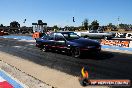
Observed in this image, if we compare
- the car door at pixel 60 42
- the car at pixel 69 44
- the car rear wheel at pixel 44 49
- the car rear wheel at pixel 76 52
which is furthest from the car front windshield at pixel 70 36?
the car rear wheel at pixel 44 49

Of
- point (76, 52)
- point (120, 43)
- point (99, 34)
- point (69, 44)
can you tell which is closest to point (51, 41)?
point (69, 44)

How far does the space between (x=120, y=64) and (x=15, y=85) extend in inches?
214

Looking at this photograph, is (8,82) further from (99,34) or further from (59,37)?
(99,34)

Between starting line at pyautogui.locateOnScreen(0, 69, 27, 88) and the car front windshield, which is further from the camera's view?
the car front windshield

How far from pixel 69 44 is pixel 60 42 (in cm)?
111

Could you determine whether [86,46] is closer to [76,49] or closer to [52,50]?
[76,49]

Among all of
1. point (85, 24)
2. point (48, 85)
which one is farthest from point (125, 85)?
point (85, 24)

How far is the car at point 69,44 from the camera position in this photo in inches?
536

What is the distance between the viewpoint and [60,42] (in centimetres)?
1554

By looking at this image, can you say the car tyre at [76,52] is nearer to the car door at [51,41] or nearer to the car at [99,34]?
the car door at [51,41]

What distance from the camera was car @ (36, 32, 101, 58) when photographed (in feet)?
44.7

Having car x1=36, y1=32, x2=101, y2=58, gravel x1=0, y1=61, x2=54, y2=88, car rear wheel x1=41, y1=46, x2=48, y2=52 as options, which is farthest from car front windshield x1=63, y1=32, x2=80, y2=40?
gravel x1=0, y1=61, x2=54, y2=88

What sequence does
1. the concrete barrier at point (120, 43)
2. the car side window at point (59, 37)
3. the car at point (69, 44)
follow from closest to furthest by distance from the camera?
the car at point (69, 44) → the car side window at point (59, 37) → the concrete barrier at point (120, 43)

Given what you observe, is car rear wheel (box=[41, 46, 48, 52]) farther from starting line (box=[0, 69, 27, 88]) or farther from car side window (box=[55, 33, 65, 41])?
starting line (box=[0, 69, 27, 88])
